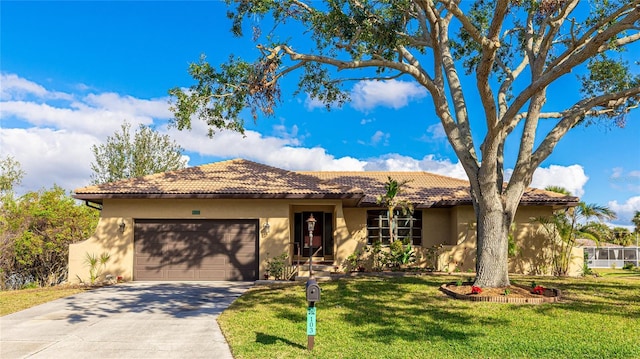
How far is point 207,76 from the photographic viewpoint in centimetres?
1253

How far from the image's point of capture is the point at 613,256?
Result: 88.5ft

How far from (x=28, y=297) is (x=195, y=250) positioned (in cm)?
506

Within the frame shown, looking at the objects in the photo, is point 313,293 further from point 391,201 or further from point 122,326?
point 391,201

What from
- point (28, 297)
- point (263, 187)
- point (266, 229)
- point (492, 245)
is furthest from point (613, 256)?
point (28, 297)

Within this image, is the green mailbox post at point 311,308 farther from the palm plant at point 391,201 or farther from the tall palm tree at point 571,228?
the tall palm tree at point 571,228

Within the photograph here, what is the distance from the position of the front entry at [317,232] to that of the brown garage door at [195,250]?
3405 mm

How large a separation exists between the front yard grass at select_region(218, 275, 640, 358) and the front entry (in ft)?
22.7

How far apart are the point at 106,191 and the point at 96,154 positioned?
20.1m

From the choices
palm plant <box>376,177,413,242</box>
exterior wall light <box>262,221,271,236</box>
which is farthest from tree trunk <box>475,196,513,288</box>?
exterior wall light <box>262,221,271,236</box>

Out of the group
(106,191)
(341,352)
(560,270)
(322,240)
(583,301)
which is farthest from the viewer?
(322,240)

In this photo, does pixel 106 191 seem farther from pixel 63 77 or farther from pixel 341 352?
pixel 341 352

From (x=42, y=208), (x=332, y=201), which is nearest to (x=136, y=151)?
(x=42, y=208)

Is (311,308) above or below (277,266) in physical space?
above

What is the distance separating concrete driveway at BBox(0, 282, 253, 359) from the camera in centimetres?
715
